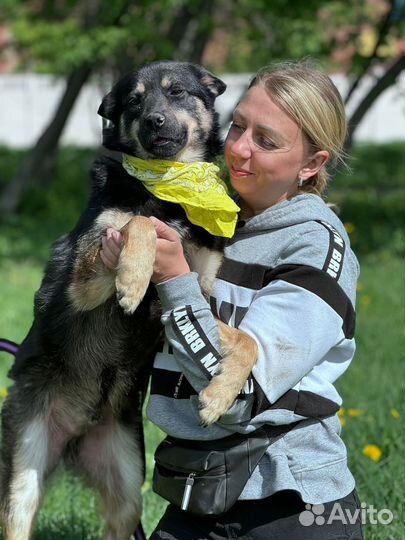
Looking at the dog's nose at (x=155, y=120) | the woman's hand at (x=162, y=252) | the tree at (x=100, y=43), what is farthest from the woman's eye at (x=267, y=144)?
the tree at (x=100, y=43)

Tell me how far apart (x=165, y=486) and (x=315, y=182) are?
122 cm

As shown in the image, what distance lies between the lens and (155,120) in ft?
11.7

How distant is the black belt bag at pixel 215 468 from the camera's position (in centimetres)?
287

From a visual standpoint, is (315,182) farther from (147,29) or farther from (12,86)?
(12,86)

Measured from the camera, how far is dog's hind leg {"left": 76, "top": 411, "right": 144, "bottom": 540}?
3646 millimetres

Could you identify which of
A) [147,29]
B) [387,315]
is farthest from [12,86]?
[387,315]

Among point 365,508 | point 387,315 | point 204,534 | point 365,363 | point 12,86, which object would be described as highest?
point 204,534

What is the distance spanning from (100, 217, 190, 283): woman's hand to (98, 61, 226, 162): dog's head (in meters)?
0.51

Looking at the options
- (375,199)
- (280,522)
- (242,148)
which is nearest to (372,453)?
(280,522)

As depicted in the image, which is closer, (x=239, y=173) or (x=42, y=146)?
(x=239, y=173)

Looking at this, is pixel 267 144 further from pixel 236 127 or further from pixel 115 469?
pixel 115 469

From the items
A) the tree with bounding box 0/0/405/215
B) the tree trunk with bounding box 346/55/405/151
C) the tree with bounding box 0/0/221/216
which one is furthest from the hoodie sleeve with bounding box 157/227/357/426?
the tree trunk with bounding box 346/55/405/151

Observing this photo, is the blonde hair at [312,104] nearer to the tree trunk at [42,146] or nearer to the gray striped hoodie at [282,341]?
the gray striped hoodie at [282,341]

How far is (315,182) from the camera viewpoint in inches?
128
